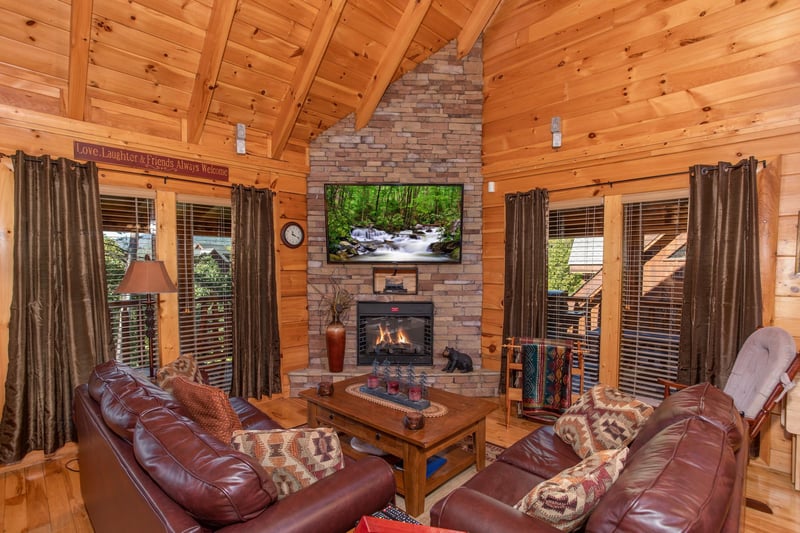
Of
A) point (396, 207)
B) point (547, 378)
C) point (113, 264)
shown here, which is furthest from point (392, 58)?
point (547, 378)

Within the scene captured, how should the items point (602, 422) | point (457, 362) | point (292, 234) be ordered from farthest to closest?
point (292, 234), point (457, 362), point (602, 422)

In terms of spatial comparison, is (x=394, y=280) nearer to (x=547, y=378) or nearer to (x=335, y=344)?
(x=335, y=344)

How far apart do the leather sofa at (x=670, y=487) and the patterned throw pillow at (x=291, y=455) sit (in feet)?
1.63

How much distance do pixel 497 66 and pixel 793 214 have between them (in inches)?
126

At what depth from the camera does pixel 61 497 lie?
2.76 metres

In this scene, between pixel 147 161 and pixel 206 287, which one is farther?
pixel 206 287

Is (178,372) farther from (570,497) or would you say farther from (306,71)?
(306,71)

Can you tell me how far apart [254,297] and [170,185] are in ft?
4.55

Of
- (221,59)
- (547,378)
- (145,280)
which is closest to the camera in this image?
(145,280)

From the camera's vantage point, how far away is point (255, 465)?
55.7 inches

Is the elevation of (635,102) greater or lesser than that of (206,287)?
greater

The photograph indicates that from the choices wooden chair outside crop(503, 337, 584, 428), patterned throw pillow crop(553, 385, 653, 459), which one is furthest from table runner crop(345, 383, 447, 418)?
wooden chair outside crop(503, 337, 584, 428)

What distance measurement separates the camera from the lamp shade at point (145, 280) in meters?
2.98

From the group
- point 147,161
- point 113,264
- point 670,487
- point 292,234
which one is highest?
point 147,161
